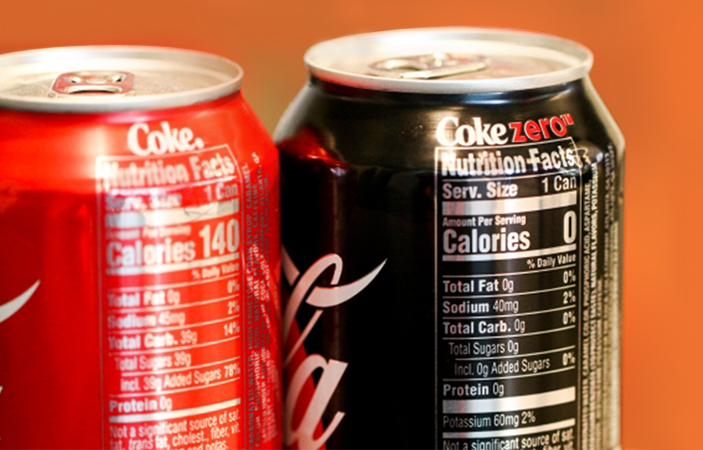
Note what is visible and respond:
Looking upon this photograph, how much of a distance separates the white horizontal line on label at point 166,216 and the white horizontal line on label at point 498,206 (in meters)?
0.22

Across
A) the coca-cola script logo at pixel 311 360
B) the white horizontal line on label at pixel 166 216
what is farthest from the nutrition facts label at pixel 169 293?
the coca-cola script logo at pixel 311 360

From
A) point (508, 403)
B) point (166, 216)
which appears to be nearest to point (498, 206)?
point (508, 403)

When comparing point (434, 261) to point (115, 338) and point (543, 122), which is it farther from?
point (115, 338)

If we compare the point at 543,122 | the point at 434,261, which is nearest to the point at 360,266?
the point at 434,261

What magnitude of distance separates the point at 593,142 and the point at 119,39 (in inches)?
28.5

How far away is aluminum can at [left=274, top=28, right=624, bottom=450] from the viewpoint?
1113 mm

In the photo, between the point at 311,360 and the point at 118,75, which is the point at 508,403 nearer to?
the point at 311,360

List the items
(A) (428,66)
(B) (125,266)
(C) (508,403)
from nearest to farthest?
(B) (125,266), (C) (508,403), (A) (428,66)

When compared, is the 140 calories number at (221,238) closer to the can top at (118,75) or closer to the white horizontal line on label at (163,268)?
the white horizontal line on label at (163,268)

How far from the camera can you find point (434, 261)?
1.12 metres

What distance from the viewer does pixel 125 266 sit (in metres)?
1.05

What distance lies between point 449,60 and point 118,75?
15.0 inches

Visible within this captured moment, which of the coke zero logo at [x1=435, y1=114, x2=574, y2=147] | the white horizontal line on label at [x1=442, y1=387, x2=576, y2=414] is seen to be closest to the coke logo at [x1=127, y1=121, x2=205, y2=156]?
the coke zero logo at [x1=435, y1=114, x2=574, y2=147]

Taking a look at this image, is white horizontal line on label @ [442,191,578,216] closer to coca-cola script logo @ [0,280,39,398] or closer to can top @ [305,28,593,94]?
→ can top @ [305,28,593,94]
